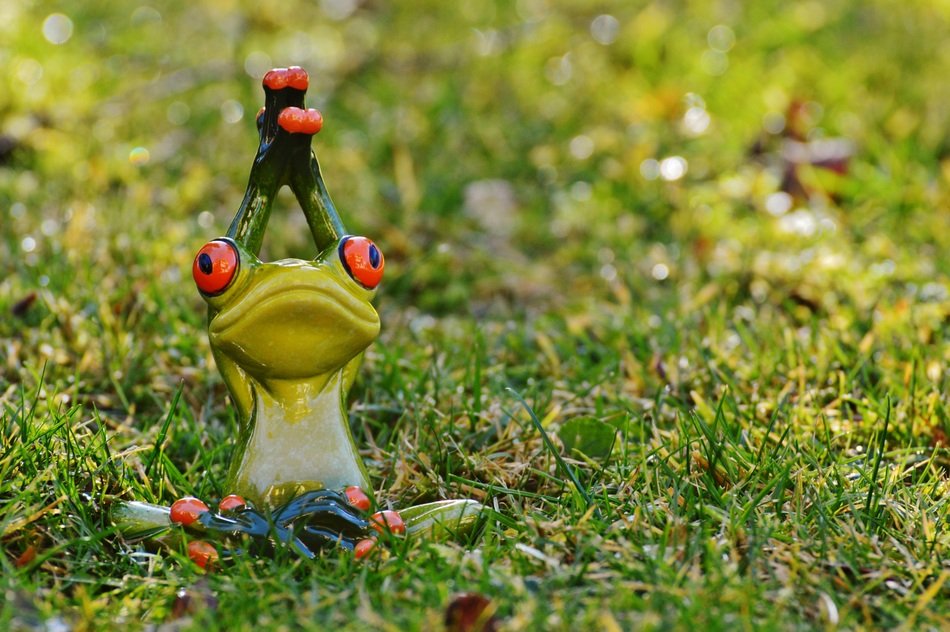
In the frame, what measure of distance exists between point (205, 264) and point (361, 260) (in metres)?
0.28

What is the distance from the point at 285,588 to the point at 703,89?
10.8 ft

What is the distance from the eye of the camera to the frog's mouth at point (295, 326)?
74.8 inches

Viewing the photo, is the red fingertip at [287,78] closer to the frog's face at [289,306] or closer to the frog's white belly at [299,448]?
the frog's face at [289,306]

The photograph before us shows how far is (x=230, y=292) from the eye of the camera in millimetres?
1928

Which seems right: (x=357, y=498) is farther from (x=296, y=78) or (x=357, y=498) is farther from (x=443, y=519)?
(x=296, y=78)

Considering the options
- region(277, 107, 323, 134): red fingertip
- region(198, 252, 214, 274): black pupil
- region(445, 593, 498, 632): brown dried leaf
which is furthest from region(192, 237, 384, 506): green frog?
region(445, 593, 498, 632): brown dried leaf

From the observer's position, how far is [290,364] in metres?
1.98

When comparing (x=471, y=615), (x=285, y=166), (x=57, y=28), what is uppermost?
(x=57, y=28)

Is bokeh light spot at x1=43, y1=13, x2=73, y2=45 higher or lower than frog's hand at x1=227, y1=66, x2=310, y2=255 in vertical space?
higher

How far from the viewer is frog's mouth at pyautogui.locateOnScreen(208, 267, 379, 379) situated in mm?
1900

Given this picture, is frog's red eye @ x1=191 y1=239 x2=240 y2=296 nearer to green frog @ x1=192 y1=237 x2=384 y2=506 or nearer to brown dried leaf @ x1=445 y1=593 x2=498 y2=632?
green frog @ x1=192 y1=237 x2=384 y2=506

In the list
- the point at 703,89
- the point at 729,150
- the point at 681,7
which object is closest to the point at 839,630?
the point at 729,150

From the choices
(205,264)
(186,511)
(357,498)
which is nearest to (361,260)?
(205,264)

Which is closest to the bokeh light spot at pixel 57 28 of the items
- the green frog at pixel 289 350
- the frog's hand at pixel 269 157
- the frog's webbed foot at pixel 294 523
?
the frog's hand at pixel 269 157
